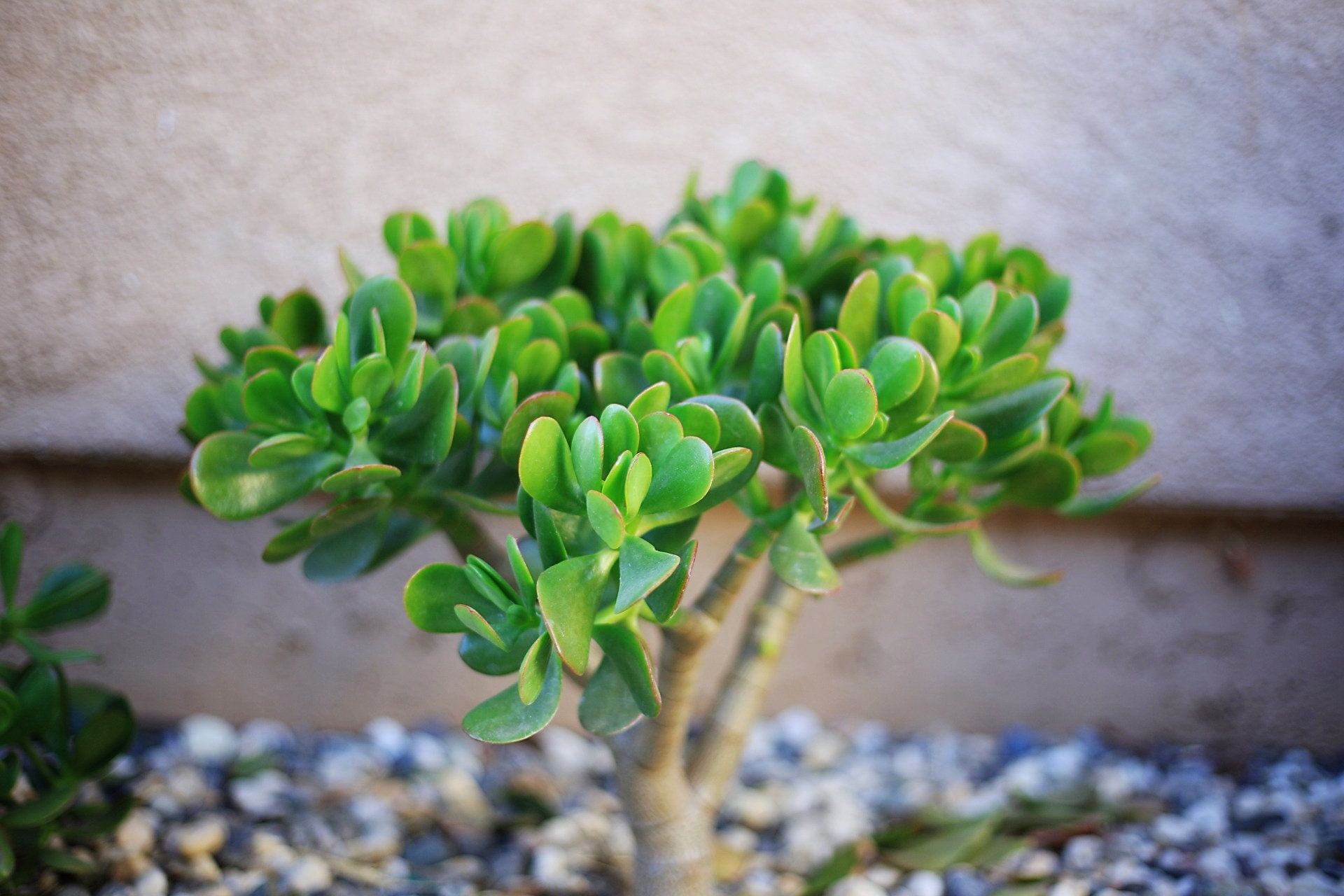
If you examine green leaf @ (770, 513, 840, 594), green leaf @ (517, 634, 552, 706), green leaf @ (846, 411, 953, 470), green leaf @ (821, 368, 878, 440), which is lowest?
green leaf @ (517, 634, 552, 706)

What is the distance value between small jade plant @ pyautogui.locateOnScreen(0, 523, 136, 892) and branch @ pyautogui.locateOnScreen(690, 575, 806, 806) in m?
0.63

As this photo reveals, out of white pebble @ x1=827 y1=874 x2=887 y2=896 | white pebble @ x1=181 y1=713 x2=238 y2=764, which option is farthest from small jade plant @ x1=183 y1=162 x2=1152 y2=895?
white pebble @ x1=181 y1=713 x2=238 y2=764

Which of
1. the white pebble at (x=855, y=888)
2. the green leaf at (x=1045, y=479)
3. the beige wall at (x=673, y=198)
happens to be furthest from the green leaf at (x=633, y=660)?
the beige wall at (x=673, y=198)

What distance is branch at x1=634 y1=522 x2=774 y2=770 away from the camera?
0.82 meters

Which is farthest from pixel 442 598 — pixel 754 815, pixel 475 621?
pixel 754 815

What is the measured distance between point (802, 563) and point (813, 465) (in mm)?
83

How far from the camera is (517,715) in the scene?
0.64 metres

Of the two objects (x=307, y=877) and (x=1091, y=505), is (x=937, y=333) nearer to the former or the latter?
(x=1091, y=505)

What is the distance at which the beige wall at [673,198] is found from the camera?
1.26 m

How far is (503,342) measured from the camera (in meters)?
0.78

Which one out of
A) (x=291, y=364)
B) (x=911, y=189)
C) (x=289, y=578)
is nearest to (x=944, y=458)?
(x=291, y=364)

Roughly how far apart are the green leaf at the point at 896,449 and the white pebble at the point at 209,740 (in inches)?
43.7

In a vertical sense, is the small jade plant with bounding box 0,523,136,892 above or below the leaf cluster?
below

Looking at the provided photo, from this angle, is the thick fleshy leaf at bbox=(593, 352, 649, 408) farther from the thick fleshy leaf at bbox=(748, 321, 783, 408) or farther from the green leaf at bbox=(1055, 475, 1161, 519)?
the green leaf at bbox=(1055, 475, 1161, 519)
